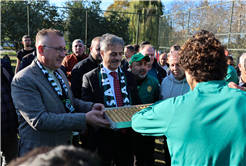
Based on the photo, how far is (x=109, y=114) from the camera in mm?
2338

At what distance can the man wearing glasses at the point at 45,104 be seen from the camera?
6.33 ft

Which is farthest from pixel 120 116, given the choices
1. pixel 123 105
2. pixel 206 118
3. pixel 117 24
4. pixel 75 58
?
pixel 117 24

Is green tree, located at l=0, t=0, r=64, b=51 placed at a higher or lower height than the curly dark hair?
higher

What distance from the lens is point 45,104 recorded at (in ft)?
6.70

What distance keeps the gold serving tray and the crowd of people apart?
108 mm

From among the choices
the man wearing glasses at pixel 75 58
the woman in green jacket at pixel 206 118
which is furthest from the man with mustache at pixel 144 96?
the man wearing glasses at pixel 75 58

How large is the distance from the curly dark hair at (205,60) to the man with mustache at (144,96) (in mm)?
1813

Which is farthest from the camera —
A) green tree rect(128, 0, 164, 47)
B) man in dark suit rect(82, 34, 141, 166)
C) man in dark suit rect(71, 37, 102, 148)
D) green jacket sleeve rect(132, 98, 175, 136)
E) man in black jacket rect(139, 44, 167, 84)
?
green tree rect(128, 0, 164, 47)

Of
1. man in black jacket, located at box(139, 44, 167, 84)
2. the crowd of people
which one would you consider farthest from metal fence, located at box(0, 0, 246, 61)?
the crowd of people

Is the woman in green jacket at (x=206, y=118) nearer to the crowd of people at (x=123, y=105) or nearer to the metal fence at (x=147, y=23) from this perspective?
the crowd of people at (x=123, y=105)

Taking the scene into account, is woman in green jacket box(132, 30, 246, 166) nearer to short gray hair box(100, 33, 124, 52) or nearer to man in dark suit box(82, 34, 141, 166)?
man in dark suit box(82, 34, 141, 166)

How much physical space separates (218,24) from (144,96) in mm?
9316

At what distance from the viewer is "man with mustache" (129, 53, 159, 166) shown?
3160 millimetres

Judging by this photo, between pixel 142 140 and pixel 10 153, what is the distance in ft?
6.74
